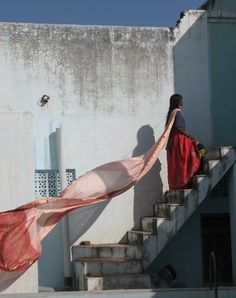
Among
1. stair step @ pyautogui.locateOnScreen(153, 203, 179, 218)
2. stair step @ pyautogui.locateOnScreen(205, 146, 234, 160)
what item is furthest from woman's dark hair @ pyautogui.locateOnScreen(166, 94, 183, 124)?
stair step @ pyautogui.locateOnScreen(153, 203, 179, 218)

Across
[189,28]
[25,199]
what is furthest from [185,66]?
[25,199]

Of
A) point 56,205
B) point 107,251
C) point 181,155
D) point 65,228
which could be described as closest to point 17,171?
point 56,205

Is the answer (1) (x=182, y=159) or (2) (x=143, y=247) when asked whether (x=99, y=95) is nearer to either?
(1) (x=182, y=159)

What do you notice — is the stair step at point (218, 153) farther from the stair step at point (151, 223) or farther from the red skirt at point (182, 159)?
the stair step at point (151, 223)

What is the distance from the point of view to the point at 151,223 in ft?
35.7

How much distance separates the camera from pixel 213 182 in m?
10.8

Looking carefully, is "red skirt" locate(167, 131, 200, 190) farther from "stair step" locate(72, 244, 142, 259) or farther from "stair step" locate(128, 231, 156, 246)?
"stair step" locate(72, 244, 142, 259)

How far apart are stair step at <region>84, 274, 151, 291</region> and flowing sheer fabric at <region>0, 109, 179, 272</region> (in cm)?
103

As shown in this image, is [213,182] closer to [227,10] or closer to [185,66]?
[185,66]

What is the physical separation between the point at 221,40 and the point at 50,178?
163 inches

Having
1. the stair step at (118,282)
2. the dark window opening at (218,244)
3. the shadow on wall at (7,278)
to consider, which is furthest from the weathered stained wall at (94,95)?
the shadow on wall at (7,278)

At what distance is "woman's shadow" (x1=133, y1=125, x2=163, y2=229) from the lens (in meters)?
11.7

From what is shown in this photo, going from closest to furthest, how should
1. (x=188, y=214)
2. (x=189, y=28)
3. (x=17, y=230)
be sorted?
(x=17, y=230)
(x=188, y=214)
(x=189, y=28)

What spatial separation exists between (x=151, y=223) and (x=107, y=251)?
85 centimetres
